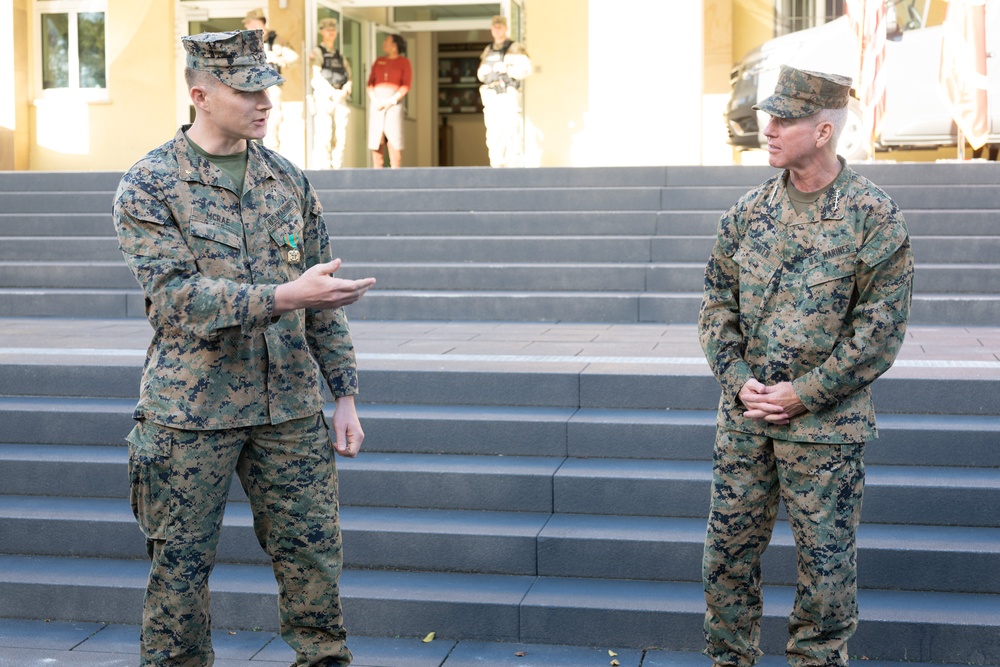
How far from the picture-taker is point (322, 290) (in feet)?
10.8

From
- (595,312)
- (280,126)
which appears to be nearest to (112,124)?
(280,126)

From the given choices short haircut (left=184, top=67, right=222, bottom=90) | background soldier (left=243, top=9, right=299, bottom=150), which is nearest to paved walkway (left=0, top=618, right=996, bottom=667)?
short haircut (left=184, top=67, right=222, bottom=90)

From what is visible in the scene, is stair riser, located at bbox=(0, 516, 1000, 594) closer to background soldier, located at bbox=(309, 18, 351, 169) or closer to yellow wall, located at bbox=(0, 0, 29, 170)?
background soldier, located at bbox=(309, 18, 351, 169)

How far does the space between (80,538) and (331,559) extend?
216 cm

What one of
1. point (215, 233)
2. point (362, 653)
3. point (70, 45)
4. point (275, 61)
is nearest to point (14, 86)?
point (70, 45)

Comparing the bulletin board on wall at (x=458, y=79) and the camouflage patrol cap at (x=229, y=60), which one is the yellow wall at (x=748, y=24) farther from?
the camouflage patrol cap at (x=229, y=60)

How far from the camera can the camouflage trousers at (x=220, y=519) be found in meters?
3.63

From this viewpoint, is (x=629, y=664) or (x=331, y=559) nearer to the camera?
(x=331, y=559)

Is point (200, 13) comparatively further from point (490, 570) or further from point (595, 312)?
point (490, 570)

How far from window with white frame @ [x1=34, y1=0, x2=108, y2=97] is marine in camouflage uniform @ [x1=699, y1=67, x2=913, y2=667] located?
1701 cm

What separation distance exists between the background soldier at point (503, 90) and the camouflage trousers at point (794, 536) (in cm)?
1165

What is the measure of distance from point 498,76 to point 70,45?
7.81m

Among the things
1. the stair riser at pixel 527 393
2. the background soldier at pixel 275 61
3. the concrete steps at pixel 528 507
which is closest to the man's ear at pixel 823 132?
the concrete steps at pixel 528 507

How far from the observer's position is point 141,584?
5180mm
